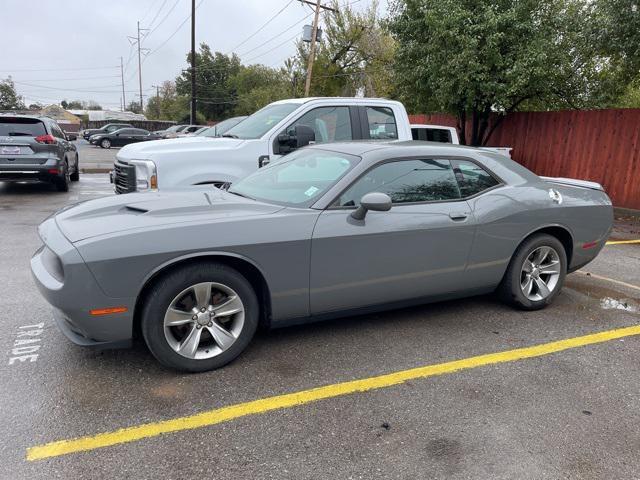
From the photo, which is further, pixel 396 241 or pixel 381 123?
pixel 381 123

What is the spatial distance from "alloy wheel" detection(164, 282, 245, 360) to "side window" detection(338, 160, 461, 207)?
107 centimetres

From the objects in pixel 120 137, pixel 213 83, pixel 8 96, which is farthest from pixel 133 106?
pixel 120 137

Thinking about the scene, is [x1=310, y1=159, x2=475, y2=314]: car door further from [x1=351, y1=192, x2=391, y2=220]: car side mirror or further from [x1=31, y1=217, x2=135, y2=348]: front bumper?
[x1=31, y1=217, x2=135, y2=348]: front bumper

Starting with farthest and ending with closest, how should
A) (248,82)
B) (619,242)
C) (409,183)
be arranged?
(248,82)
(619,242)
(409,183)

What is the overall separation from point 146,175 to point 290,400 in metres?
3.62

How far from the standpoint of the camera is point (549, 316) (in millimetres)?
4383

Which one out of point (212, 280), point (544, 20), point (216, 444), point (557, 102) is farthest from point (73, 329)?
point (557, 102)

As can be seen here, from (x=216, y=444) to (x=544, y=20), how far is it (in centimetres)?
1272

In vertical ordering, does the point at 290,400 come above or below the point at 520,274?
below

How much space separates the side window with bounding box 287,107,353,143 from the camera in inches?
247

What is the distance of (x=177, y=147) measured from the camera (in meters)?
5.84

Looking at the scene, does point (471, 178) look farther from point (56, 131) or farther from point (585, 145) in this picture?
point (56, 131)

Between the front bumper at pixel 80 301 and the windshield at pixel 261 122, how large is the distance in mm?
3559

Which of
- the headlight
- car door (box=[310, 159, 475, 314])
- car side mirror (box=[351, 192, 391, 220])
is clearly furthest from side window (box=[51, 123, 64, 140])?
car side mirror (box=[351, 192, 391, 220])
